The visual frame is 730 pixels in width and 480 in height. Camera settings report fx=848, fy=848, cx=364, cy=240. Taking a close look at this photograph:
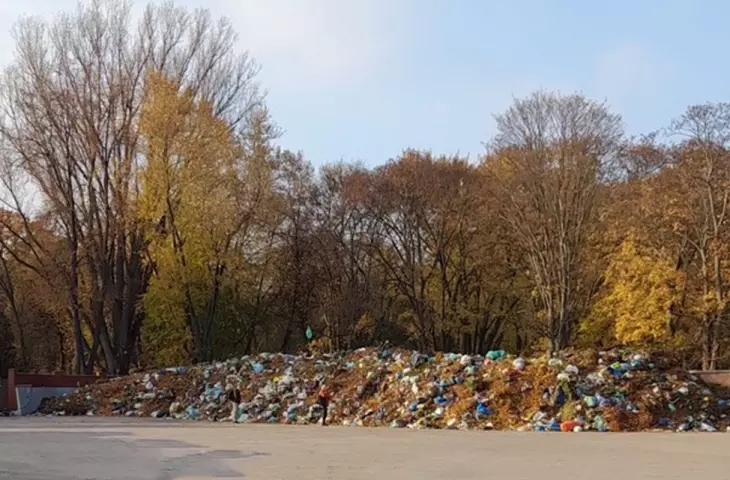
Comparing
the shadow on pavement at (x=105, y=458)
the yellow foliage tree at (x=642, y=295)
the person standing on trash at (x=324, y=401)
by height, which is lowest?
the shadow on pavement at (x=105, y=458)

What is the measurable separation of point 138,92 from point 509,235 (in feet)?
66.1

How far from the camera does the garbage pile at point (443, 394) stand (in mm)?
24391

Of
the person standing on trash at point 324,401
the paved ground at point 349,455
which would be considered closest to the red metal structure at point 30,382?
the paved ground at point 349,455

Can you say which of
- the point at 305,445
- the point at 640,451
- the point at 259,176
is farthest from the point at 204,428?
the point at 259,176

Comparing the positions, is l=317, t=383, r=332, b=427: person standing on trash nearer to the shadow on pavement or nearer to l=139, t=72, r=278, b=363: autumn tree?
the shadow on pavement

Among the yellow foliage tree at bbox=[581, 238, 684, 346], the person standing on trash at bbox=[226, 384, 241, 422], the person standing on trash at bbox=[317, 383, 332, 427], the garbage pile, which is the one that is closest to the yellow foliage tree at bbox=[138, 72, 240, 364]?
the garbage pile

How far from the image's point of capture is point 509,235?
44.4 meters

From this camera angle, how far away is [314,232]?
47188mm

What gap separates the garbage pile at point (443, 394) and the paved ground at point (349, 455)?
223 cm

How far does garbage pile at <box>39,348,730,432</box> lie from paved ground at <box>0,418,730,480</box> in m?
2.23

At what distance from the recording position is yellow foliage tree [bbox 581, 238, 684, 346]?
34.7 meters

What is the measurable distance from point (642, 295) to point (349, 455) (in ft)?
73.0

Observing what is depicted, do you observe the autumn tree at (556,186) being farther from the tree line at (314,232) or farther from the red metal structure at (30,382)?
the red metal structure at (30,382)

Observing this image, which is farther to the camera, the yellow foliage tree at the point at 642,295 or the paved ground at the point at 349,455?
the yellow foliage tree at the point at 642,295
